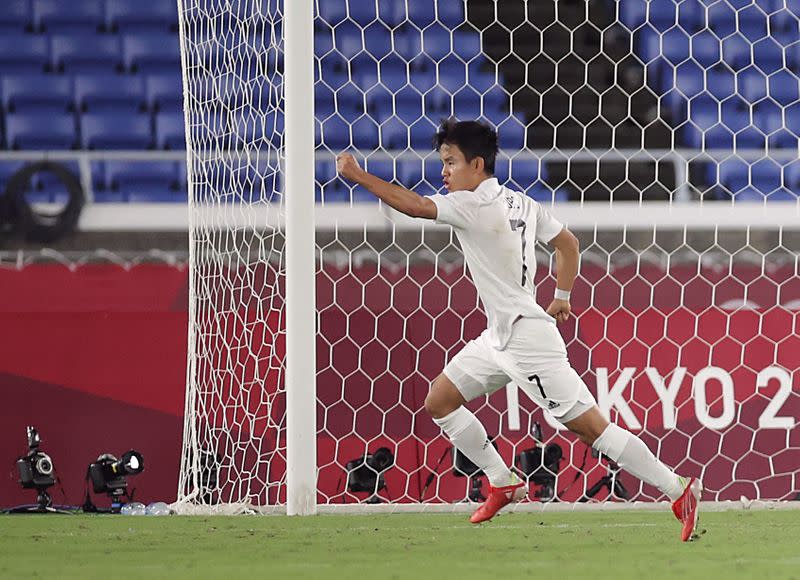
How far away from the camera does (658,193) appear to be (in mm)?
8438

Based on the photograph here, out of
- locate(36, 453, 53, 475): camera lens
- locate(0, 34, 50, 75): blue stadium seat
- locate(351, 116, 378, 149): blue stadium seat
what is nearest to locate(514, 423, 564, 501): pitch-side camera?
locate(36, 453, 53, 475): camera lens

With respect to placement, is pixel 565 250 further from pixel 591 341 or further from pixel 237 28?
pixel 237 28

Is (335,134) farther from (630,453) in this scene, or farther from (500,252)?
(630,453)

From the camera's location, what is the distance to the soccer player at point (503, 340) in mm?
4141

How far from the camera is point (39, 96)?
929 centimetres

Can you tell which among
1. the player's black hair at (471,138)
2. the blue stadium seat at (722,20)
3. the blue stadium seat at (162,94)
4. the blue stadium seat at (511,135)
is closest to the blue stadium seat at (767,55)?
the blue stadium seat at (722,20)

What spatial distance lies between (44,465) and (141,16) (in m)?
5.16

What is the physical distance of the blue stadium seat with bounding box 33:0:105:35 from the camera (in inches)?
380

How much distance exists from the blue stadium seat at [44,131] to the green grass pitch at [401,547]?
4.66 m

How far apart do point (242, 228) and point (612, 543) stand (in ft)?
8.36

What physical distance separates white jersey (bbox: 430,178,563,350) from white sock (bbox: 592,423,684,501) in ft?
1.51

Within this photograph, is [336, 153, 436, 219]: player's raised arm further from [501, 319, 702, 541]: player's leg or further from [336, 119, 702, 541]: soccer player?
[501, 319, 702, 541]: player's leg

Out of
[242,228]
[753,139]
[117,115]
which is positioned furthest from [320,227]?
[753,139]

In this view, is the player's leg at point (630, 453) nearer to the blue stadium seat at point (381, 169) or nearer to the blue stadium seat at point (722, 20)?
the blue stadium seat at point (381, 169)
